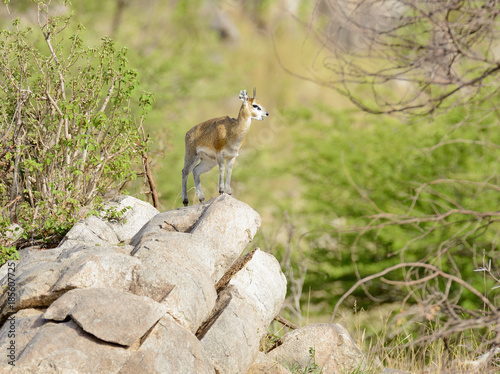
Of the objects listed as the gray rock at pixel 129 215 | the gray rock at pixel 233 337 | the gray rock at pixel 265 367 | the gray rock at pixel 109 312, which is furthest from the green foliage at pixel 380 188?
the gray rock at pixel 109 312

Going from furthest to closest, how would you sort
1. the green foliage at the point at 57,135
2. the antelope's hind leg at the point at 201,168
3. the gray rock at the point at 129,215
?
1. the antelope's hind leg at the point at 201,168
2. the gray rock at the point at 129,215
3. the green foliage at the point at 57,135

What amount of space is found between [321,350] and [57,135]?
12.6 ft

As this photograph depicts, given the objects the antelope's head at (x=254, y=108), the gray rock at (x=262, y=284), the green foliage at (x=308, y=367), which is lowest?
the green foliage at (x=308, y=367)

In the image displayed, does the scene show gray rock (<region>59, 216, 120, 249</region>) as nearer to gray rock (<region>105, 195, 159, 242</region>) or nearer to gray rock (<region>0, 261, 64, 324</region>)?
gray rock (<region>105, 195, 159, 242</region>)

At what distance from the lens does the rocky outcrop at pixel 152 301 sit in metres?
4.82

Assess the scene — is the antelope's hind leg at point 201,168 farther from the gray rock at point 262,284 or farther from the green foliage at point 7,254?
the green foliage at point 7,254

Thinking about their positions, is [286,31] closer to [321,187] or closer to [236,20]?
[236,20]

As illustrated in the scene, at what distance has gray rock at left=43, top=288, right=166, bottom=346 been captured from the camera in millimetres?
4832

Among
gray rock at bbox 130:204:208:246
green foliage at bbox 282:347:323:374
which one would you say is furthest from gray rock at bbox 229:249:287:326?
gray rock at bbox 130:204:208:246

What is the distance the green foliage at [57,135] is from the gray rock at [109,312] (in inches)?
78.8

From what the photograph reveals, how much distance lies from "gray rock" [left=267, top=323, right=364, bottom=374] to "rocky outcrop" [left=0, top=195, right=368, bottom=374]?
0.01m

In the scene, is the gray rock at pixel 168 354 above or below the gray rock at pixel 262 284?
below

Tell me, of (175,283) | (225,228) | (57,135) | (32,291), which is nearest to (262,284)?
(225,228)

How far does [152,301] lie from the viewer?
16.7 feet
